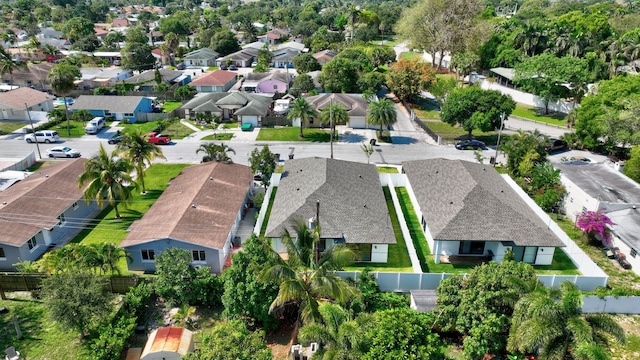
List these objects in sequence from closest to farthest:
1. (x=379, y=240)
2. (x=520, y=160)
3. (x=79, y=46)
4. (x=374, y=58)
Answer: (x=379, y=240), (x=520, y=160), (x=374, y=58), (x=79, y=46)

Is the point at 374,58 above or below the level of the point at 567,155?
above

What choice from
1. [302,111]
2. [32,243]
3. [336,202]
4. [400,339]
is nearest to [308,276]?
[400,339]

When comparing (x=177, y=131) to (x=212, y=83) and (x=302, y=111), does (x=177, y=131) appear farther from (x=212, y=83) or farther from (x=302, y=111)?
(x=212, y=83)

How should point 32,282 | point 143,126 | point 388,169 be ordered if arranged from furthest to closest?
point 143,126, point 388,169, point 32,282

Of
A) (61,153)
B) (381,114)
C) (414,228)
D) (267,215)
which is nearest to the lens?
(414,228)

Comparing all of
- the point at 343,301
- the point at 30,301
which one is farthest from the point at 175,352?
the point at 30,301

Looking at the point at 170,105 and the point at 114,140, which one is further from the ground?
the point at 170,105

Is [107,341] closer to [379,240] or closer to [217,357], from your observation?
[217,357]

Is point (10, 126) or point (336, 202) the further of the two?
point (10, 126)
